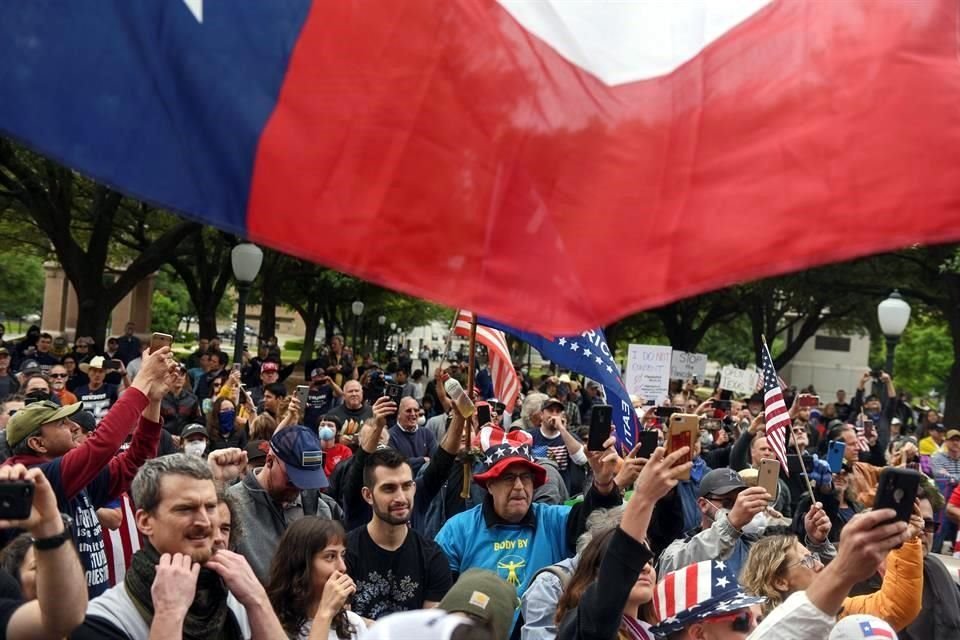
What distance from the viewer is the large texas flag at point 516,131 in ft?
8.34

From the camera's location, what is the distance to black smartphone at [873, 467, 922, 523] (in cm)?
275

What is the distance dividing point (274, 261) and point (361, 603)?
94.3 ft

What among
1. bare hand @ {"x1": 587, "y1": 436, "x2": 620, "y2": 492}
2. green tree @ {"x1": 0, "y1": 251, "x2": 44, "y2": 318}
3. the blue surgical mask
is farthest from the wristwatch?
green tree @ {"x1": 0, "y1": 251, "x2": 44, "y2": 318}

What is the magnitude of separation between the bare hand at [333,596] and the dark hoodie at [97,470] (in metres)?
1.30

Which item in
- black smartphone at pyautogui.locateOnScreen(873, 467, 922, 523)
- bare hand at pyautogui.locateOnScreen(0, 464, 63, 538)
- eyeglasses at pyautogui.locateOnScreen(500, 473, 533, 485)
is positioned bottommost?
eyeglasses at pyautogui.locateOnScreen(500, 473, 533, 485)

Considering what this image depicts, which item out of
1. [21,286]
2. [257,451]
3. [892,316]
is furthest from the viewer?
[21,286]

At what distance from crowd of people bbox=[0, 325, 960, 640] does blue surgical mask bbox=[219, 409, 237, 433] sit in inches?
25.9

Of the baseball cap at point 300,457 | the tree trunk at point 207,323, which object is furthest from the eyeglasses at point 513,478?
the tree trunk at point 207,323

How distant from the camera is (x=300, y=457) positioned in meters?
5.81

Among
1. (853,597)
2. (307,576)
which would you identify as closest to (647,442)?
(853,597)

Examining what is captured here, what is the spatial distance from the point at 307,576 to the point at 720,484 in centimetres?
318

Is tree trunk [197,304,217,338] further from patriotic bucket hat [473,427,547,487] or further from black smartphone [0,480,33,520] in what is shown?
black smartphone [0,480,33,520]

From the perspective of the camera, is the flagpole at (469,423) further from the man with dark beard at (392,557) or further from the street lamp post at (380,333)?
the street lamp post at (380,333)

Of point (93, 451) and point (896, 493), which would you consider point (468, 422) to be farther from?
point (896, 493)
